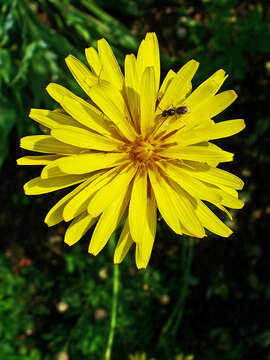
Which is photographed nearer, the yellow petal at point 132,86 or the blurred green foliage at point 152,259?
the yellow petal at point 132,86

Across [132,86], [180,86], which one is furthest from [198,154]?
[132,86]

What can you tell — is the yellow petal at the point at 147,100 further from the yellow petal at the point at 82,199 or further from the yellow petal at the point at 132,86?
the yellow petal at the point at 82,199

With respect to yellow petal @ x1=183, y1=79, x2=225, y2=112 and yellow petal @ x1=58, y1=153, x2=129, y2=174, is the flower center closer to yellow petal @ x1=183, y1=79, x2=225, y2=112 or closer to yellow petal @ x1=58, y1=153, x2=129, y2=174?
yellow petal @ x1=58, y1=153, x2=129, y2=174

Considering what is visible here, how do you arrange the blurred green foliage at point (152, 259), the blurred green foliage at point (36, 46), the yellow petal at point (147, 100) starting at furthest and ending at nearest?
the blurred green foliage at point (152, 259) → the blurred green foliage at point (36, 46) → the yellow petal at point (147, 100)

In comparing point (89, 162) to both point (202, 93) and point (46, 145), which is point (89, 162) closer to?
point (46, 145)

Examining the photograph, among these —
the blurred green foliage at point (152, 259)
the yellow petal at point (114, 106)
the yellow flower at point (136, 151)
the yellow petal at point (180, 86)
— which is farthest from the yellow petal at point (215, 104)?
the blurred green foliage at point (152, 259)

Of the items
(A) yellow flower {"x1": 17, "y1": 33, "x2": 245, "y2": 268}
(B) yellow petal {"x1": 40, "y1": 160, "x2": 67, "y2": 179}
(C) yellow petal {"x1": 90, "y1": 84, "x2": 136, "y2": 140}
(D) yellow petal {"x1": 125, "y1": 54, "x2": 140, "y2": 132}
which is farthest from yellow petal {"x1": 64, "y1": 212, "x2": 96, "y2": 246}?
(D) yellow petal {"x1": 125, "y1": 54, "x2": 140, "y2": 132}
